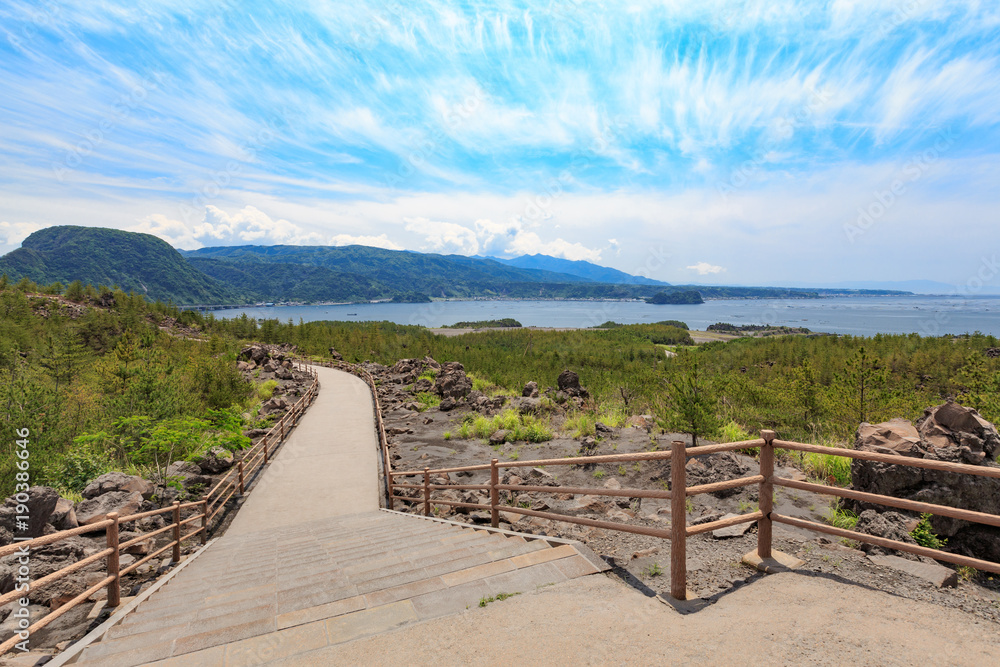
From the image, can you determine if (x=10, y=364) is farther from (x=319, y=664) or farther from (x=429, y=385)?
(x=319, y=664)

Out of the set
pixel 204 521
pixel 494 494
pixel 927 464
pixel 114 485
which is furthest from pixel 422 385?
pixel 927 464

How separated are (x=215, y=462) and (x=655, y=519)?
12.4 metres

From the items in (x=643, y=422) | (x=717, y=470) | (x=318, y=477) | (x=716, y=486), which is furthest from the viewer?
(x=643, y=422)

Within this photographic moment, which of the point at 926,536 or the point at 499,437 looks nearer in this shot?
the point at 926,536

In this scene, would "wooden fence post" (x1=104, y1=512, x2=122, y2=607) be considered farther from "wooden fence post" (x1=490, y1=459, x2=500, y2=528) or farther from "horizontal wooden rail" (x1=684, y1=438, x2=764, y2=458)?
"horizontal wooden rail" (x1=684, y1=438, x2=764, y2=458)

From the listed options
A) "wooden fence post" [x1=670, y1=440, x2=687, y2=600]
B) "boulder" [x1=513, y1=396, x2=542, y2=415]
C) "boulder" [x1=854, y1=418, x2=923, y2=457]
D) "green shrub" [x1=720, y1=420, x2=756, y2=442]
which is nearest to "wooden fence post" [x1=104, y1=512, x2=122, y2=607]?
"wooden fence post" [x1=670, y1=440, x2=687, y2=600]

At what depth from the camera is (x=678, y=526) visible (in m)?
3.51

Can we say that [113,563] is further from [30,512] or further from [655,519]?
[655,519]

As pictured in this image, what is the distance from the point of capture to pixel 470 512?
9562 mm

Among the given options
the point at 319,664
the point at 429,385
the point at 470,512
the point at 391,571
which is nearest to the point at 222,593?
the point at 391,571

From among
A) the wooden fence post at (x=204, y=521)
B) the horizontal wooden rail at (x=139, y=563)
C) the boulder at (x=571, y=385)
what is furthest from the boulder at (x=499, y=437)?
the horizontal wooden rail at (x=139, y=563)

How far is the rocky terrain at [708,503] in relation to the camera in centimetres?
388

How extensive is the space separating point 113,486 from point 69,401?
9.72m

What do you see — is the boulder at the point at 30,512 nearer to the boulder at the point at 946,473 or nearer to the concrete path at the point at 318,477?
the concrete path at the point at 318,477
